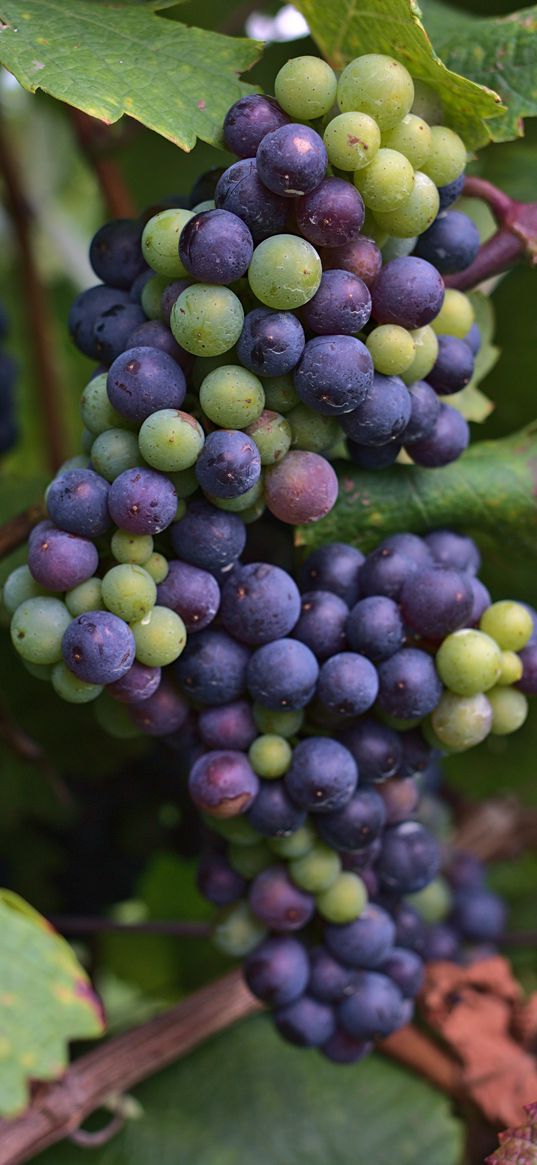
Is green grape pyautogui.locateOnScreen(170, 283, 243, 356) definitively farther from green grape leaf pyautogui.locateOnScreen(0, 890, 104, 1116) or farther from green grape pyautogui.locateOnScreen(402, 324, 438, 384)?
green grape leaf pyautogui.locateOnScreen(0, 890, 104, 1116)

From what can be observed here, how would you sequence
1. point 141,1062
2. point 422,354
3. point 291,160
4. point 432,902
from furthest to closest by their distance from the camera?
point 432,902
point 141,1062
point 422,354
point 291,160

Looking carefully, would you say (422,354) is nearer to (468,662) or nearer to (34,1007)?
(468,662)

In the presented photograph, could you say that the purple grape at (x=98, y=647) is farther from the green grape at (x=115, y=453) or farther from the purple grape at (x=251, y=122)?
the purple grape at (x=251, y=122)

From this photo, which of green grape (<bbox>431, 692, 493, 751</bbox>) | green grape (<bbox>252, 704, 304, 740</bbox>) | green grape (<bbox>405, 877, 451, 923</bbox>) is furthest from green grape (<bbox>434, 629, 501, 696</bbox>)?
green grape (<bbox>405, 877, 451, 923</bbox>)

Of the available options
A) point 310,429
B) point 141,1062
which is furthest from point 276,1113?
point 310,429

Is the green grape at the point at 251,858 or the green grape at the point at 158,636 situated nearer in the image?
the green grape at the point at 158,636

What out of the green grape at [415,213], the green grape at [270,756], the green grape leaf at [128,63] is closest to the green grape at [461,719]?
the green grape at [270,756]
